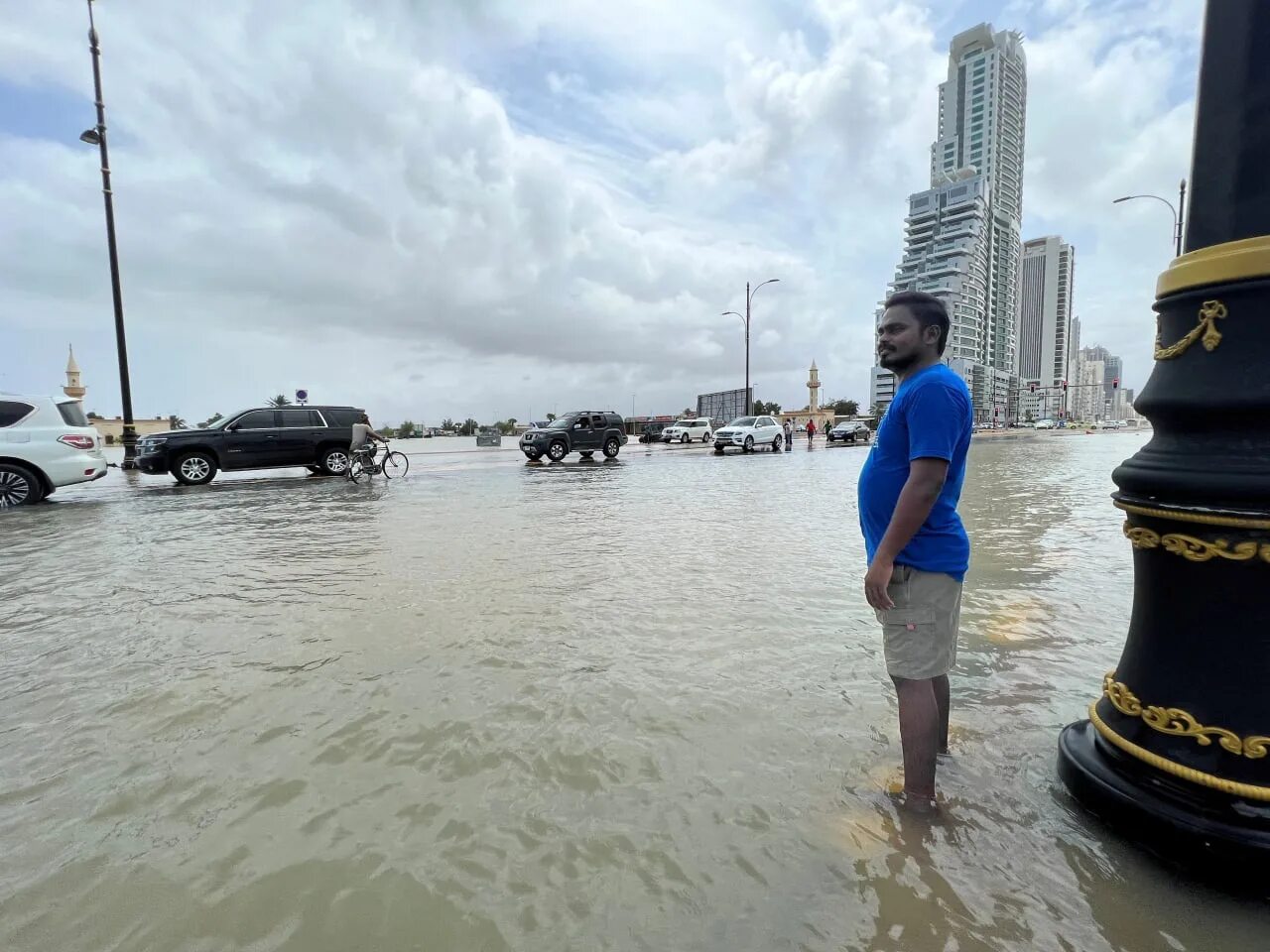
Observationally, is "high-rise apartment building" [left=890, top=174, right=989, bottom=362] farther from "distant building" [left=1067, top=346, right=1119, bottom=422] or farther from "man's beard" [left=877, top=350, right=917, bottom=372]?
"man's beard" [left=877, top=350, right=917, bottom=372]

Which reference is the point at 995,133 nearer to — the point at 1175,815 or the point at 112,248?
the point at 112,248

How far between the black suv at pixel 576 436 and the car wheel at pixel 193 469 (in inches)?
438

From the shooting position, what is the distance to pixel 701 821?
2.33 m

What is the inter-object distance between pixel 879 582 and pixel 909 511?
0.91ft

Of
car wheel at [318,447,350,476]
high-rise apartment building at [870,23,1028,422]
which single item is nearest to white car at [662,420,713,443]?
car wheel at [318,447,350,476]

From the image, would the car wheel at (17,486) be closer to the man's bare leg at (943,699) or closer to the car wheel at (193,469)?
the car wheel at (193,469)

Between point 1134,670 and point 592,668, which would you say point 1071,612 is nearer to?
point 1134,670

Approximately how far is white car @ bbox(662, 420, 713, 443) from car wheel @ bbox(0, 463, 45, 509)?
34467mm

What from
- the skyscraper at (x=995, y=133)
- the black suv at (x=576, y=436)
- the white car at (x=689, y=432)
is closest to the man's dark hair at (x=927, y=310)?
the black suv at (x=576, y=436)

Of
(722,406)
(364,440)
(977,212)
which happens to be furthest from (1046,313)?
(364,440)

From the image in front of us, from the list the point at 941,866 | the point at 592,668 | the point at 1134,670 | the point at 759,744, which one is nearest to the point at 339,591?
the point at 592,668

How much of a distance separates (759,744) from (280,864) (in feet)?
6.10

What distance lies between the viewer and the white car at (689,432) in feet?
141

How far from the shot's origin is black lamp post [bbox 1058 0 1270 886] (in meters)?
1.82
